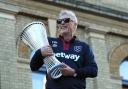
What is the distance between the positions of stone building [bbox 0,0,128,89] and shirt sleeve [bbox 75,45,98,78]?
8.78 metres

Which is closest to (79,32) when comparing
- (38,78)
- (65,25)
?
(38,78)

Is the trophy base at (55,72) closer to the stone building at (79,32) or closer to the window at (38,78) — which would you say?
the stone building at (79,32)

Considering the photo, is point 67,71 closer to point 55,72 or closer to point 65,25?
point 55,72

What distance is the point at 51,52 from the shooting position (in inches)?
156

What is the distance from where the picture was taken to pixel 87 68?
4.11 m

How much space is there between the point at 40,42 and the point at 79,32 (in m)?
11.1

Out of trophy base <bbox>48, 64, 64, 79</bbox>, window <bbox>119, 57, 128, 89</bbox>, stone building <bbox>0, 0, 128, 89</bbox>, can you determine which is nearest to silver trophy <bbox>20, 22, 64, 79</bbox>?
trophy base <bbox>48, 64, 64, 79</bbox>

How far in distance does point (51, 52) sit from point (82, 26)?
11.1 m

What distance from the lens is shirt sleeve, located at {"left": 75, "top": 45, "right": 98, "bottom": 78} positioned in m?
4.07

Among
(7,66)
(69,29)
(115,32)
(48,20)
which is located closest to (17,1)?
(48,20)

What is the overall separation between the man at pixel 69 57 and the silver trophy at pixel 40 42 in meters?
0.05

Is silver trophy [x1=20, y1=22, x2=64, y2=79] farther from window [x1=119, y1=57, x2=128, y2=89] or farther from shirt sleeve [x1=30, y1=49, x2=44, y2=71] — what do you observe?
window [x1=119, y1=57, x2=128, y2=89]

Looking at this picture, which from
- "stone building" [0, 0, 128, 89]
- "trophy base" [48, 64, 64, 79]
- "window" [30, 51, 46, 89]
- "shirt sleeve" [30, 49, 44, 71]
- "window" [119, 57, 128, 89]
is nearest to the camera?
"trophy base" [48, 64, 64, 79]

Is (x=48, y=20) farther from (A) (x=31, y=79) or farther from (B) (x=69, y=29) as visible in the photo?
(B) (x=69, y=29)
